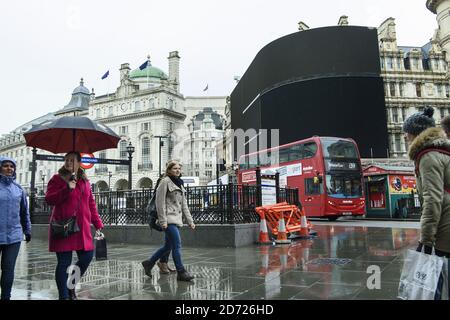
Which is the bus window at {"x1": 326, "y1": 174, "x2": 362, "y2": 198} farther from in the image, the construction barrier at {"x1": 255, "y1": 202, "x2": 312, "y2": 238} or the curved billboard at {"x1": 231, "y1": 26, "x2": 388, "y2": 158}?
the curved billboard at {"x1": 231, "y1": 26, "x2": 388, "y2": 158}

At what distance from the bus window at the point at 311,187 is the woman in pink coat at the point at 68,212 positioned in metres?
16.5

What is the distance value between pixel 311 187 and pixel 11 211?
1715 cm

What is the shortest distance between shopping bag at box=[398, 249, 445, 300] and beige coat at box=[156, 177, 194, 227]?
12.4 ft

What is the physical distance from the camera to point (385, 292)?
15.6 ft

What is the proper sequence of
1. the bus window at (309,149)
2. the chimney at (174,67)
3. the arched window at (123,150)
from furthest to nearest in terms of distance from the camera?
1. the chimney at (174,67)
2. the arched window at (123,150)
3. the bus window at (309,149)

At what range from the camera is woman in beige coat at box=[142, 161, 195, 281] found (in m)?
5.95

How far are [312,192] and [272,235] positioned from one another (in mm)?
9409

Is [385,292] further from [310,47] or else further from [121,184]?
[121,184]

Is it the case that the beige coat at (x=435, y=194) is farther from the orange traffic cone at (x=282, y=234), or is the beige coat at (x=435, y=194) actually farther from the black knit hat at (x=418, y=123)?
the orange traffic cone at (x=282, y=234)

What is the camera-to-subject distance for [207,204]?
10945 millimetres

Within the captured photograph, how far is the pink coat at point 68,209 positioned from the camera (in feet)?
14.1

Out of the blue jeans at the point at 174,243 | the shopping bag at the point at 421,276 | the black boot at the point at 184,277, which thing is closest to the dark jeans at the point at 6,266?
the blue jeans at the point at 174,243
